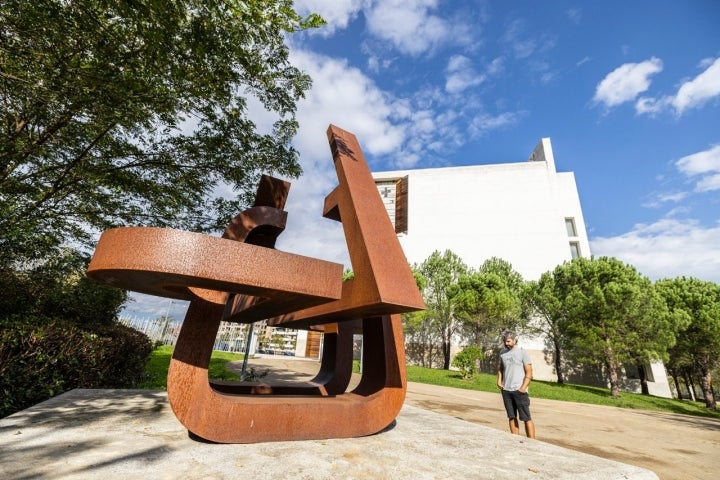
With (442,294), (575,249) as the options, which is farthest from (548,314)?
(575,249)

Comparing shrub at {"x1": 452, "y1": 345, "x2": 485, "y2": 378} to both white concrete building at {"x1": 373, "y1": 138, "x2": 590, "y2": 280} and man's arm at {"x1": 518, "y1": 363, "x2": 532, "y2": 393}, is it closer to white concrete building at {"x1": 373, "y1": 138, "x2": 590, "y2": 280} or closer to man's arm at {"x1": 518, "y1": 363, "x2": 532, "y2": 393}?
white concrete building at {"x1": 373, "y1": 138, "x2": 590, "y2": 280}

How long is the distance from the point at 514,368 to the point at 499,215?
25.8m

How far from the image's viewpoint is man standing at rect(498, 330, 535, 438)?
4.80 meters

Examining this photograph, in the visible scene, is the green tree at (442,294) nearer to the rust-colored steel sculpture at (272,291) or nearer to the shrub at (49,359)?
the rust-colored steel sculpture at (272,291)

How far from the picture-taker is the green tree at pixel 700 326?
17.1 metres

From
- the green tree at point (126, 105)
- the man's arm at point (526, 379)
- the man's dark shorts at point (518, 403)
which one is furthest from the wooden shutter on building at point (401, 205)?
the man's arm at point (526, 379)

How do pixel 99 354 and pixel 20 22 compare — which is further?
pixel 99 354

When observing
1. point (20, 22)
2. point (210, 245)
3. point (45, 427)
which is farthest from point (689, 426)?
point (20, 22)

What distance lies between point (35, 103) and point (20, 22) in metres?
1.34

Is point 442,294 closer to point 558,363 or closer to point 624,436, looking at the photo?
point 558,363

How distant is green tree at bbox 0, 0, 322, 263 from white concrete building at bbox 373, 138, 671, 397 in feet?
76.9

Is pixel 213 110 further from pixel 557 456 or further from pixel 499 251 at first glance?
pixel 499 251

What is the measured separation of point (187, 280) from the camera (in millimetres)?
3018

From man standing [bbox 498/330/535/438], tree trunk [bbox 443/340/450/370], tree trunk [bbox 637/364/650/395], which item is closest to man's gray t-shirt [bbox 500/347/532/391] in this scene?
man standing [bbox 498/330/535/438]
